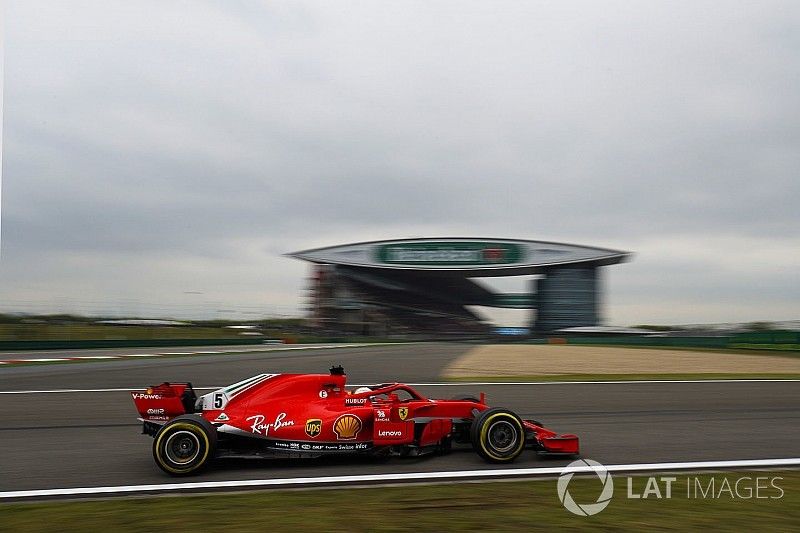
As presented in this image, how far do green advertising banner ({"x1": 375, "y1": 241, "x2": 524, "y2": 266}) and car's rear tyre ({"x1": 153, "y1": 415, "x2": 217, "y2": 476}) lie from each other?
59.0 metres

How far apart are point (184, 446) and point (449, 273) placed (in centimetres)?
6011

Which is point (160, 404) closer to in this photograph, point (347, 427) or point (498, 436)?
point (347, 427)

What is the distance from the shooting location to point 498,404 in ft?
42.7

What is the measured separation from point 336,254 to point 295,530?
63.3 m

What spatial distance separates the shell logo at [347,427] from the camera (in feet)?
23.9

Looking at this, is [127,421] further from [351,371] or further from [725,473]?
[351,371]

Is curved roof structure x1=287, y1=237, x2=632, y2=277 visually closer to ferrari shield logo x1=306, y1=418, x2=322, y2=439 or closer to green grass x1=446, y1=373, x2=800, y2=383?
green grass x1=446, y1=373, x2=800, y2=383

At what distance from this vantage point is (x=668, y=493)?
618 centimetres

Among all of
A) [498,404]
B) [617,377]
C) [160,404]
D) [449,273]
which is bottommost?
[498,404]

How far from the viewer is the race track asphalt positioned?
23.6ft
